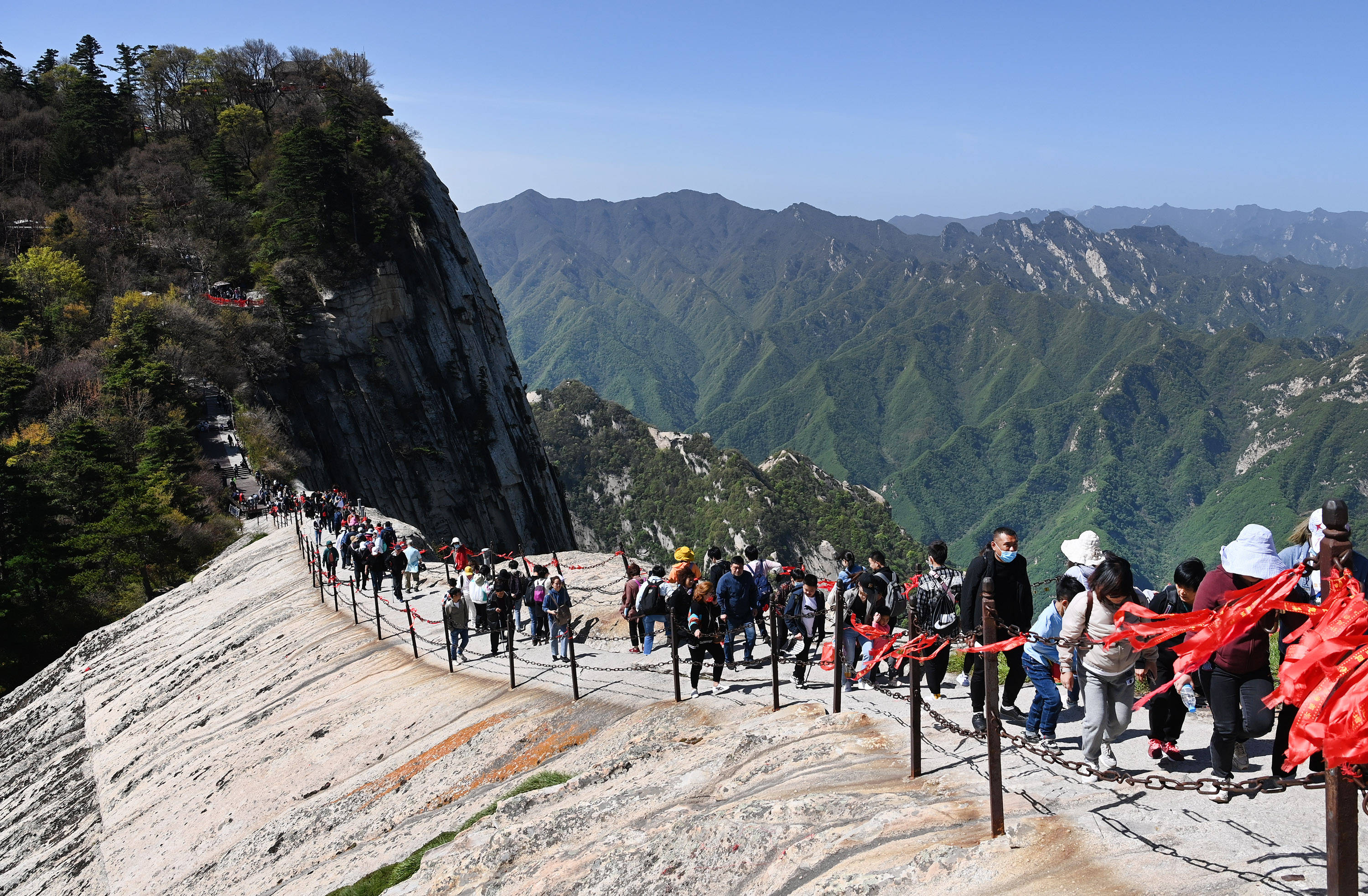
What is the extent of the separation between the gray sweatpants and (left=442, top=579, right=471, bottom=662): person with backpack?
9.70 metres

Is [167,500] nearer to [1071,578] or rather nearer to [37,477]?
[37,477]

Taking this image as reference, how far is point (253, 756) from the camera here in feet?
41.4

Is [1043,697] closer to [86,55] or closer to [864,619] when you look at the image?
[864,619]

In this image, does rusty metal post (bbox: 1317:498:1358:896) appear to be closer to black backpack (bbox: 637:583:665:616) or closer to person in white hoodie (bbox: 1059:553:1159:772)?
person in white hoodie (bbox: 1059:553:1159:772)

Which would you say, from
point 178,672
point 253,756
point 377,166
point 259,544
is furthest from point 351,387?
point 253,756

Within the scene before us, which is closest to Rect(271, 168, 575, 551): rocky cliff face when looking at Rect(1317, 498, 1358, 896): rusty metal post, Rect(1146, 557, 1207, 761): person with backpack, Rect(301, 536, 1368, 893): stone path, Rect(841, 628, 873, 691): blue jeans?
Rect(301, 536, 1368, 893): stone path

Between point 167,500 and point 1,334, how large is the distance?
20666 millimetres

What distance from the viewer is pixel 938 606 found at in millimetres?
8648

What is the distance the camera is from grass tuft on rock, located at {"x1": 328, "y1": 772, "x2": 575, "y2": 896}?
302 inches

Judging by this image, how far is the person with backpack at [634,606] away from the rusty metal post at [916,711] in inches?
225

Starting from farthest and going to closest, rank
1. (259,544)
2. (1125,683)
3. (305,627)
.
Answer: (259,544), (305,627), (1125,683)

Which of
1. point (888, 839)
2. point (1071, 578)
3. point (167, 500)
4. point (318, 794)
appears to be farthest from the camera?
point (167, 500)

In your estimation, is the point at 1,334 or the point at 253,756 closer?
the point at 253,756

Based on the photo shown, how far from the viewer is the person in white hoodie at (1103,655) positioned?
6176 millimetres
